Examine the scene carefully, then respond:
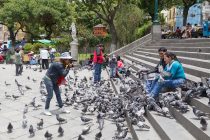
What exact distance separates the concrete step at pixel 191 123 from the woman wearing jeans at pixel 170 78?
0.92m

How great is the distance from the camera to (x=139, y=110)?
22.9ft

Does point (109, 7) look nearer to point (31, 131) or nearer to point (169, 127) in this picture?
point (31, 131)

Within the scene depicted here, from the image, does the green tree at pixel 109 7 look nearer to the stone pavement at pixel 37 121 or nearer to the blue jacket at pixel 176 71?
the stone pavement at pixel 37 121

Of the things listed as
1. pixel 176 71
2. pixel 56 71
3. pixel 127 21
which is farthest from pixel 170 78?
pixel 127 21

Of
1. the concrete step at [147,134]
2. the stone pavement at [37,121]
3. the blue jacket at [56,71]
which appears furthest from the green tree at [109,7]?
the concrete step at [147,134]

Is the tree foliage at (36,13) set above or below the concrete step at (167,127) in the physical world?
above

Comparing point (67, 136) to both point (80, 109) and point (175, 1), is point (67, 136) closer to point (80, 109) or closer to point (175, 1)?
point (80, 109)

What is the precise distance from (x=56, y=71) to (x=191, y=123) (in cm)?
→ 368

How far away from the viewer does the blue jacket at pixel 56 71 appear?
7844 millimetres

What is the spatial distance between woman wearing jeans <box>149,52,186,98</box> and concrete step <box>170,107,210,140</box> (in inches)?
36.2

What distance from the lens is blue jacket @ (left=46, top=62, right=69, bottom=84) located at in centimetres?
784

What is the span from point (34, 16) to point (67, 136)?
27.0 meters

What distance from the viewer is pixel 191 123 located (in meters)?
5.41

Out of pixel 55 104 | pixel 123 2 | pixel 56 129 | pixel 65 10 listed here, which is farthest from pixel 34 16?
pixel 56 129
